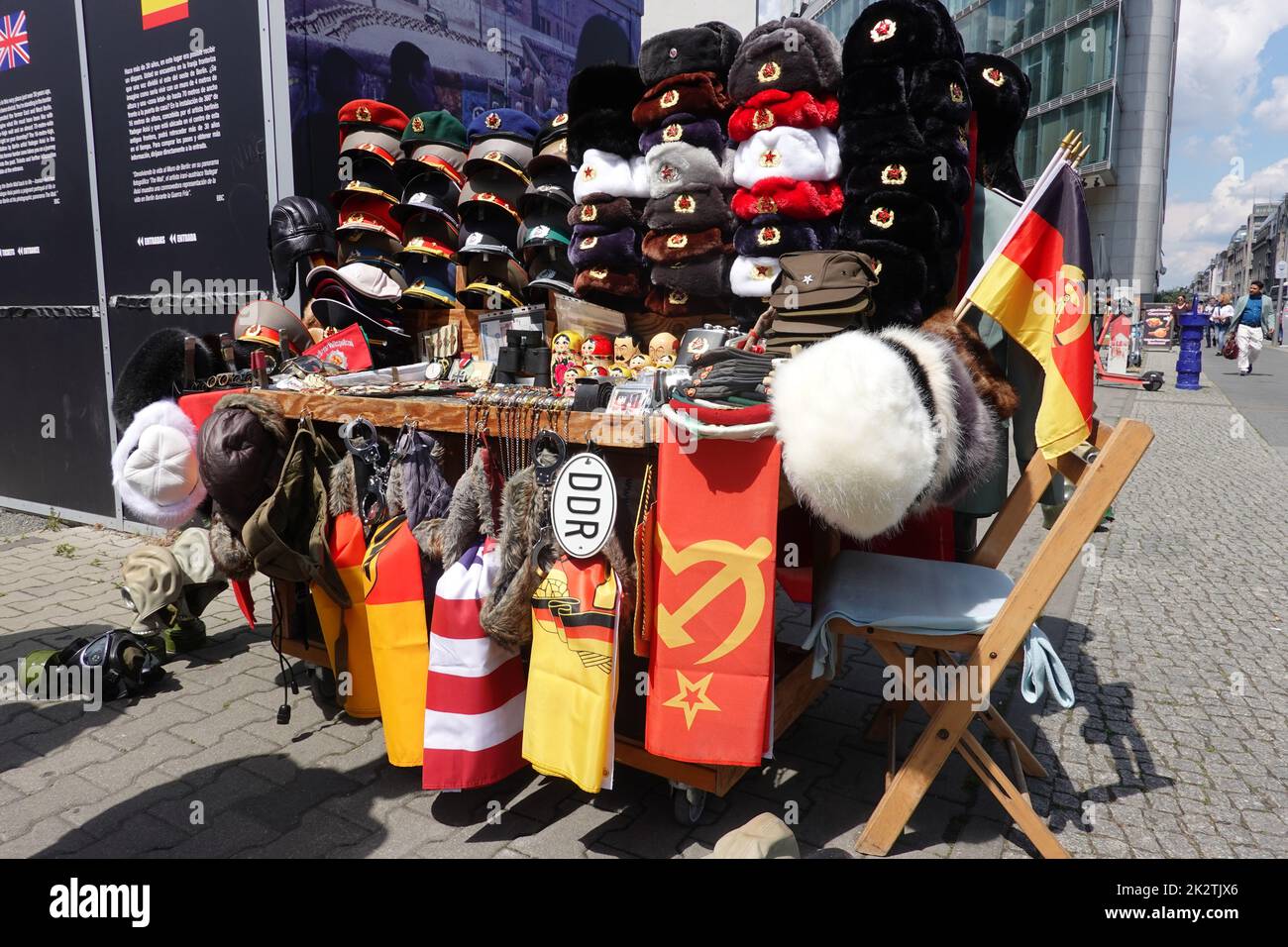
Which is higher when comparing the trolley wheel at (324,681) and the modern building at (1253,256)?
the modern building at (1253,256)

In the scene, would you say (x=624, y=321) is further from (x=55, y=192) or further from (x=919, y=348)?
(x=55, y=192)

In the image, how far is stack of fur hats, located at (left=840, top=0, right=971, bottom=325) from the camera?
293 centimetres

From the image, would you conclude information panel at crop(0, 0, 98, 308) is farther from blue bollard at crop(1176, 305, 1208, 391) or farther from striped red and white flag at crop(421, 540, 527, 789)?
blue bollard at crop(1176, 305, 1208, 391)

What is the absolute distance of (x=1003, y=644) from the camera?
2.28 m

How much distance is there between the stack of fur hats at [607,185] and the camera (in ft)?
11.9

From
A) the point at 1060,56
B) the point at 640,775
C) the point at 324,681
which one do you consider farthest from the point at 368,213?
the point at 1060,56

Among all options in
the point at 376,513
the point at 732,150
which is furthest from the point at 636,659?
the point at 732,150

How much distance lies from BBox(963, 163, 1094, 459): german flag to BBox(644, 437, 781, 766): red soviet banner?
1022 millimetres

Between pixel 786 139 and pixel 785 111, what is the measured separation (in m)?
0.11

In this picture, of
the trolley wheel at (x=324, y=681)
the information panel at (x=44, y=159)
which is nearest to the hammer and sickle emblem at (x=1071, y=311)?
the trolley wheel at (x=324, y=681)

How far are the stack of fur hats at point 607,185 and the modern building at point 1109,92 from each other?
27.6 metres

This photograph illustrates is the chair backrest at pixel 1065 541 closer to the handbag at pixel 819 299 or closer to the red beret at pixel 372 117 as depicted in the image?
the handbag at pixel 819 299

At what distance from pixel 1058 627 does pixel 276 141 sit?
16.3 feet

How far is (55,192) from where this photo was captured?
232 inches
